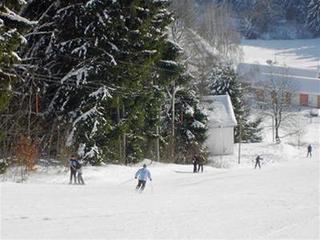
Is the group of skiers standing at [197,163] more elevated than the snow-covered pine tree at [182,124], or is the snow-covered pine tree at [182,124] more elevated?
the snow-covered pine tree at [182,124]

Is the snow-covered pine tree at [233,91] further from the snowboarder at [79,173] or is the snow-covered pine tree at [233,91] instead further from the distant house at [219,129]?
the snowboarder at [79,173]

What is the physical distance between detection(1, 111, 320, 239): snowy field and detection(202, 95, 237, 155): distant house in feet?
67.5

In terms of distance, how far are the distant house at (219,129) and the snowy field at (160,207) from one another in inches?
810

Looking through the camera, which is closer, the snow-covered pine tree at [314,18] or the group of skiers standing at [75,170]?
the group of skiers standing at [75,170]

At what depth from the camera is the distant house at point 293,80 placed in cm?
9019

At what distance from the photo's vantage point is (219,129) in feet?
179

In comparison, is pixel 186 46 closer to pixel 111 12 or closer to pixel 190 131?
pixel 190 131

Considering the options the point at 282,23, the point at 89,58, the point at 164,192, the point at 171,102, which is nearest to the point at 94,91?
the point at 89,58

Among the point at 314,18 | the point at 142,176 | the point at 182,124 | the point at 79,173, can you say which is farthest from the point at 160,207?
the point at 314,18

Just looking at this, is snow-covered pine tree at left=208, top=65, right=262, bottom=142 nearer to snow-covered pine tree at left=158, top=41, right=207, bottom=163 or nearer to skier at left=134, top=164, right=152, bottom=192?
snow-covered pine tree at left=158, top=41, right=207, bottom=163

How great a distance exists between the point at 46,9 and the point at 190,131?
18.2m

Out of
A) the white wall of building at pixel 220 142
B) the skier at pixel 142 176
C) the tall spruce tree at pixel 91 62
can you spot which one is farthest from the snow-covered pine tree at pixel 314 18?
the skier at pixel 142 176

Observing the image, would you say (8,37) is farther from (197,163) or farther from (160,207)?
(197,163)

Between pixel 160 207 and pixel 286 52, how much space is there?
105 metres
